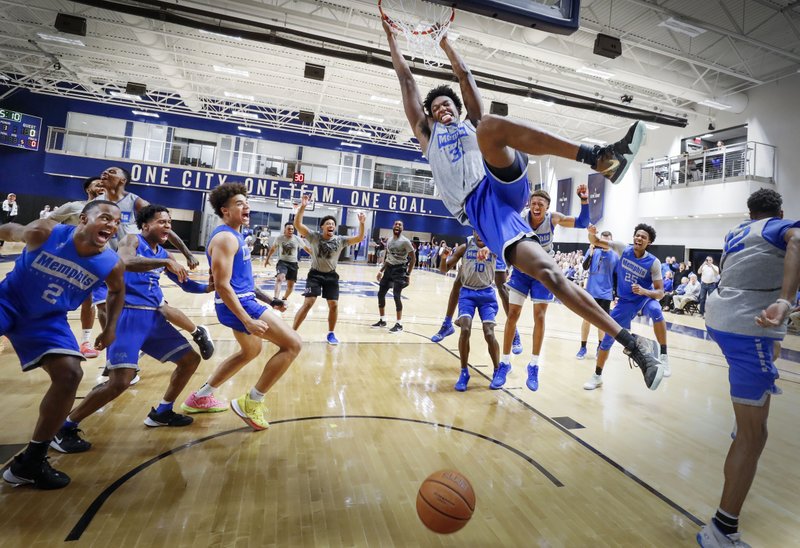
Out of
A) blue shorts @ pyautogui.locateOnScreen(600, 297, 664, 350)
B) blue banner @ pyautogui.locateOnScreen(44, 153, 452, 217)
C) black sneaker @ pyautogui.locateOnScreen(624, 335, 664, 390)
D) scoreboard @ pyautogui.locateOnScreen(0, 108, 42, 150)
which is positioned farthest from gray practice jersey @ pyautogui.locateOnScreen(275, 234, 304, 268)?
scoreboard @ pyautogui.locateOnScreen(0, 108, 42, 150)

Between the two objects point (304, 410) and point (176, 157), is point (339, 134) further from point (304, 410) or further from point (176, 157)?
point (304, 410)

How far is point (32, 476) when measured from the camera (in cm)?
Result: 247

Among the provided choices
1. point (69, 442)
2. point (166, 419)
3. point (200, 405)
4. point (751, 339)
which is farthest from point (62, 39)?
point (751, 339)

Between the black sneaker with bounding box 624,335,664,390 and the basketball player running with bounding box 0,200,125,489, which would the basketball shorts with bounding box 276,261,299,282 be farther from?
the black sneaker with bounding box 624,335,664,390

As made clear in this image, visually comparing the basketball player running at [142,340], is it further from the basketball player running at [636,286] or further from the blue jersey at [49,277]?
the basketball player running at [636,286]

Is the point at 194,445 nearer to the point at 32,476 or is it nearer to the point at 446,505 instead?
the point at 32,476

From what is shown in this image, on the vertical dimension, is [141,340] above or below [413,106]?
below

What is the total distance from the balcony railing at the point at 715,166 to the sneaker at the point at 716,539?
15.2 meters

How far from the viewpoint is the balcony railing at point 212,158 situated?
21.9 metres

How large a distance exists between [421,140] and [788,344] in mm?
10609

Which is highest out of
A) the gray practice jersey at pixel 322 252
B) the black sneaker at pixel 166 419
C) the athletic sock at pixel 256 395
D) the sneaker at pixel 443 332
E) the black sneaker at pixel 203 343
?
the gray practice jersey at pixel 322 252

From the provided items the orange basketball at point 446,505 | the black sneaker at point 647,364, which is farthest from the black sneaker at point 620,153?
the orange basketball at point 446,505

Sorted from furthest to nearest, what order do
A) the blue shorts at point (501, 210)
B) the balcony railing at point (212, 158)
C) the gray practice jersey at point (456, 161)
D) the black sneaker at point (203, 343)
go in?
the balcony railing at point (212, 158) < the black sneaker at point (203, 343) < the gray practice jersey at point (456, 161) < the blue shorts at point (501, 210)

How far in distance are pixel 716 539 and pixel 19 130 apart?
2832 cm
